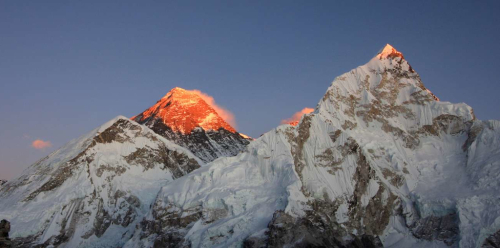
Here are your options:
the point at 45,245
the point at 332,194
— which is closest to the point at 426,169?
the point at 332,194

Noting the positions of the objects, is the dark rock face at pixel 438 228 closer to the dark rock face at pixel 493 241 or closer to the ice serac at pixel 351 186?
the ice serac at pixel 351 186

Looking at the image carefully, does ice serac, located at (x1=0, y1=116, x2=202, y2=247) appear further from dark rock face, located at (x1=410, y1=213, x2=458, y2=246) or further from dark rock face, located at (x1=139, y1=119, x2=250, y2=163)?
dark rock face, located at (x1=410, y1=213, x2=458, y2=246)

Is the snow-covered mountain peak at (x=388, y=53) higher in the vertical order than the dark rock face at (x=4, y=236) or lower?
higher

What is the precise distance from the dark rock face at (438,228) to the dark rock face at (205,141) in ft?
227

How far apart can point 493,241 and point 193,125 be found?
107 metres

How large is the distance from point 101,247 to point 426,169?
2917 inches

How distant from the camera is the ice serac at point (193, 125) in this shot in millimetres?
154500

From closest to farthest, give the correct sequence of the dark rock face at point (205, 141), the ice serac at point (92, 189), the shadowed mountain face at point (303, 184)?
1. the shadowed mountain face at point (303, 184)
2. the ice serac at point (92, 189)
3. the dark rock face at point (205, 141)

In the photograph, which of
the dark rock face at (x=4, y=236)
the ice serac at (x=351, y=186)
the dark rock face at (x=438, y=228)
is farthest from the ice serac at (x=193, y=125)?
the dark rock face at (x=4, y=236)

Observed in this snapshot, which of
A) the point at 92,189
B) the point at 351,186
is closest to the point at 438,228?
the point at 351,186

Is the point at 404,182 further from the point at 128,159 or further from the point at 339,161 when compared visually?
the point at 128,159

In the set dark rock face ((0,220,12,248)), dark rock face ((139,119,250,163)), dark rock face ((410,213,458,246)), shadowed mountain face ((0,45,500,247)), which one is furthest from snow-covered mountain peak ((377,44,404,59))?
dark rock face ((0,220,12,248))

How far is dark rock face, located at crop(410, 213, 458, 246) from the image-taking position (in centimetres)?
8724

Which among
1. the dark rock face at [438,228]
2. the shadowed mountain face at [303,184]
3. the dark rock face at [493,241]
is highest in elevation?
the shadowed mountain face at [303,184]
